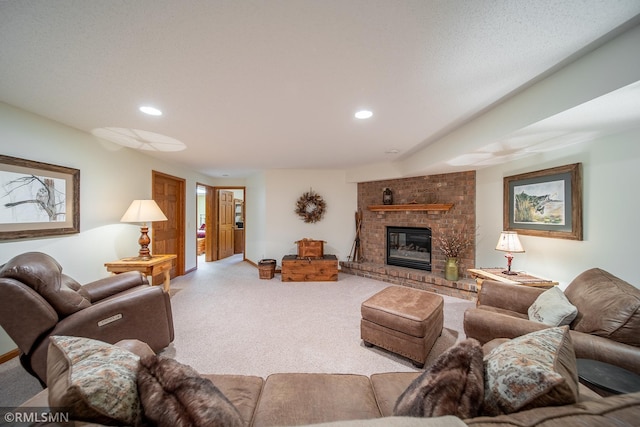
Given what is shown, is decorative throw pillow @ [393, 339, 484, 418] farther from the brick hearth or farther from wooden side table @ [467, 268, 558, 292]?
the brick hearth

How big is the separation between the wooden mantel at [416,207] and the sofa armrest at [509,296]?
1.87m

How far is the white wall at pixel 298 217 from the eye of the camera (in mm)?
5129

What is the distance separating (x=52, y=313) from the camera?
1.56 m

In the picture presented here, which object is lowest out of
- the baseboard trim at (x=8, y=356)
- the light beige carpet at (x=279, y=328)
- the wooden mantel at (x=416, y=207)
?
the light beige carpet at (x=279, y=328)

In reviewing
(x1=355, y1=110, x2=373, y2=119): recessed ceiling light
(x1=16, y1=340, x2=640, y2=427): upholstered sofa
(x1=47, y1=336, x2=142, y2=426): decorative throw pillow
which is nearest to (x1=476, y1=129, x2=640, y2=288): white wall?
(x1=16, y1=340, x2=640, y2=427): upholstered sofa

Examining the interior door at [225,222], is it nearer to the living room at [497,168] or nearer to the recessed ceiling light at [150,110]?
the living room at [497,168]

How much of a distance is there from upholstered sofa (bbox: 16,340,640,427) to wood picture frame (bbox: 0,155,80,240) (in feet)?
6.39

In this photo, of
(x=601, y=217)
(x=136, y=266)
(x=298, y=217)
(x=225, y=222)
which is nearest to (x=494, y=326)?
(x=601, y=217)

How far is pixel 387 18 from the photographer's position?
3.78 feet

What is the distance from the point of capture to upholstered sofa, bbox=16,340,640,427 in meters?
0.62

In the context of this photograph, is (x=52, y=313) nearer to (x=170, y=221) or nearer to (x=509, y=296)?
(x=170, y=221)

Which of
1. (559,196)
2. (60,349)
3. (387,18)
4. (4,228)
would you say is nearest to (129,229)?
(4,228)

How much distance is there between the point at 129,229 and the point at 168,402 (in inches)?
141

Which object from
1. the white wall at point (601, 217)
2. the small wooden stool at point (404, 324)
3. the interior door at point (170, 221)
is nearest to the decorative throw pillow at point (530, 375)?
the small wooden stool at point (404, 324)
